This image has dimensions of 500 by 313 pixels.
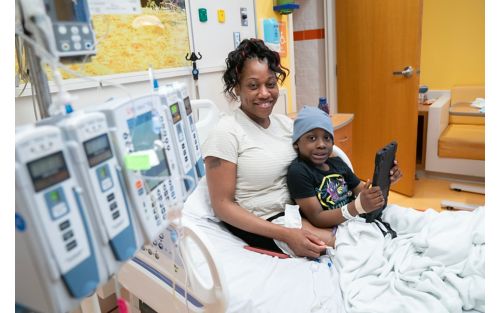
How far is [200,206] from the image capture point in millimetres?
1530

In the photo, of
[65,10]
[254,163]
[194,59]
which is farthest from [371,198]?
[194,59]

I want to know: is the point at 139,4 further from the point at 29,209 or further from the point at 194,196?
the point at 29,209

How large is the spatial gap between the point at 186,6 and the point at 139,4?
313mm

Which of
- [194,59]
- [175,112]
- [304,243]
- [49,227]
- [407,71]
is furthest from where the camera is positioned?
[407,71]

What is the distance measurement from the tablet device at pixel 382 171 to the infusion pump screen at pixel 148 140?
845 millimetres

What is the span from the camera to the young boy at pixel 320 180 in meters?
1.41

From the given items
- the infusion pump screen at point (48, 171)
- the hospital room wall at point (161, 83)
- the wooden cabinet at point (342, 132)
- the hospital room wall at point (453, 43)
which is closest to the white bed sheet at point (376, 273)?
the infusion pump screen at point (48, 171)

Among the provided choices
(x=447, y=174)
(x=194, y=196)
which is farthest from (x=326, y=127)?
(x=447, y=174)

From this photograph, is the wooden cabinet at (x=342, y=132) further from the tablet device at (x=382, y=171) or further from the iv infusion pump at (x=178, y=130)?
the iv infusion pump at (x=178, y=130)

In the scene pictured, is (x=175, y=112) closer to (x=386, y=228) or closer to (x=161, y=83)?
(x=386, y=228)

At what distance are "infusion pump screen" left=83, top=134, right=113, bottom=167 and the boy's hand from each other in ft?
3.20

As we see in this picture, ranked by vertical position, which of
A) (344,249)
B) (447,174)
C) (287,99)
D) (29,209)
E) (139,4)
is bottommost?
(447,174)

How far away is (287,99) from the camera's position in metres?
2.74

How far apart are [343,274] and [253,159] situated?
21.7 inches
